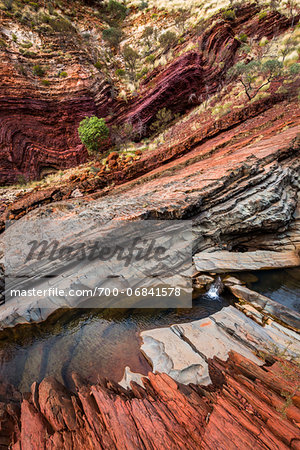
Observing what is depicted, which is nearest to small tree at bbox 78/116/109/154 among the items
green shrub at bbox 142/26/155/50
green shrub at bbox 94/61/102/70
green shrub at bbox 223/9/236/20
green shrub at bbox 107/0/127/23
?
green shrub at bbox 94/61/102/70

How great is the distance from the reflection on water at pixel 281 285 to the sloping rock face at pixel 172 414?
3.74m

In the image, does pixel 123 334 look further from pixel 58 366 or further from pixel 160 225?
pixel 160 225

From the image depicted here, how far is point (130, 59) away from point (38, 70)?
13.1 metres

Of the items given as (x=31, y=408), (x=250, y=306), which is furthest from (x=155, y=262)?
(x=31, y=408)

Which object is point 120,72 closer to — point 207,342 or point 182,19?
point 182,19

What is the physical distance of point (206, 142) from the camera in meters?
15.2

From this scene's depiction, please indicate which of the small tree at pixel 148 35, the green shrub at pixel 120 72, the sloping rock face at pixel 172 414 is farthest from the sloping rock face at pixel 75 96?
the sloping rock face at pixel 172 414

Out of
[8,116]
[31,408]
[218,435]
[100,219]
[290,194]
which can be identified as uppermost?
[8,116]

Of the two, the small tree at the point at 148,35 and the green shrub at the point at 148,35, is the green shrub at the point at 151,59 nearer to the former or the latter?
the small tree at the point at 148,35

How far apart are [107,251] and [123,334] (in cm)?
335

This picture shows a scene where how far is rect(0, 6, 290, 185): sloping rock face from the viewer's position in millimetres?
20625

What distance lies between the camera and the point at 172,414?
305 cm

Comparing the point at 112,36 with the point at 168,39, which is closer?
the point at 168,39

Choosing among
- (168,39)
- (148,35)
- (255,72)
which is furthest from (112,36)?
(255,72)
